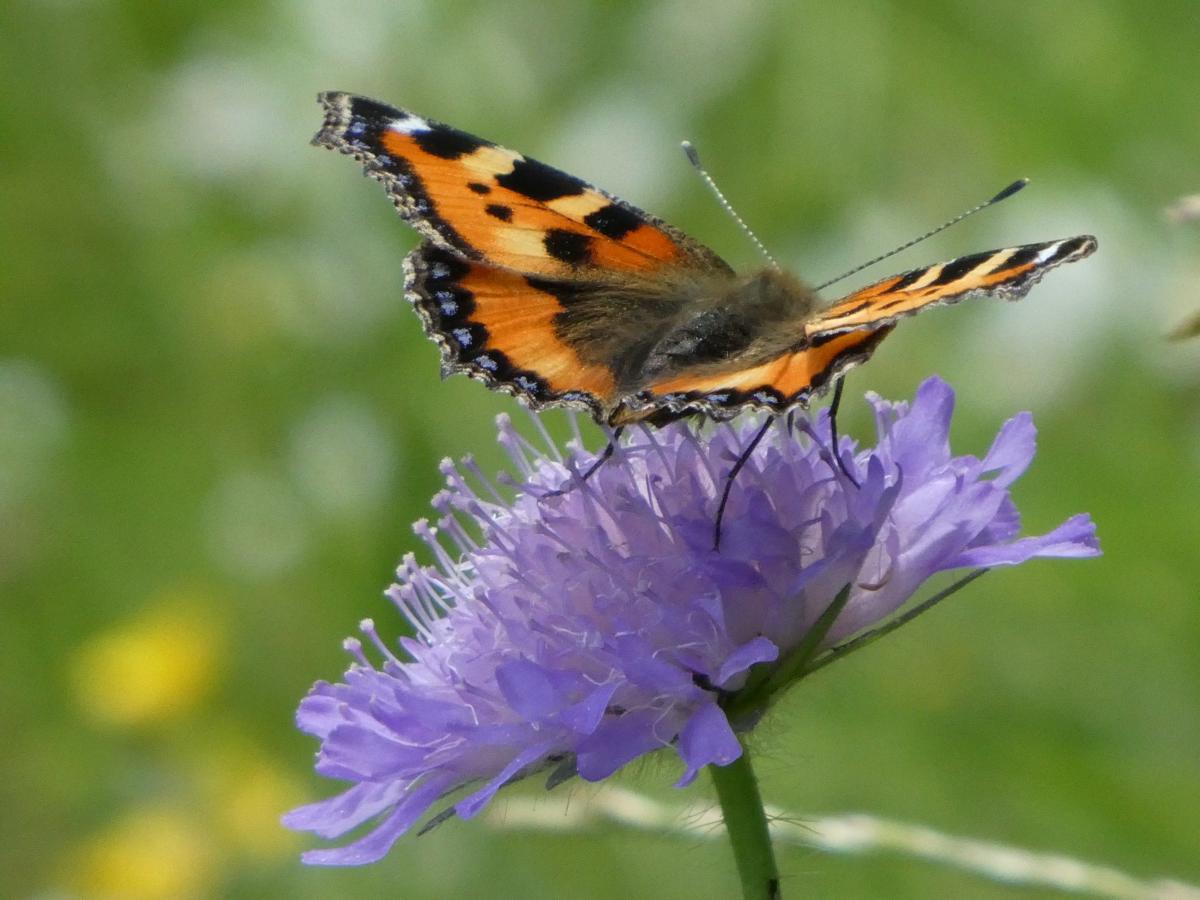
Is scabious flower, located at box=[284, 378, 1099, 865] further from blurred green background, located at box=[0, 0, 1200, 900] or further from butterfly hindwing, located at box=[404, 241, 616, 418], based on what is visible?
blurred green background, located at box=[0, 0, 1200, 900]

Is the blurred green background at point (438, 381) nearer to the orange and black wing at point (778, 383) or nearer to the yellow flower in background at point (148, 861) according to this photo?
the yellow flower in background at point (148, 861)

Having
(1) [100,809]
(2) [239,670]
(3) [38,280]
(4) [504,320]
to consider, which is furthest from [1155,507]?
(3) [38,280]

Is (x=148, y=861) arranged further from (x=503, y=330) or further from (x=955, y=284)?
(x=955, y=284)

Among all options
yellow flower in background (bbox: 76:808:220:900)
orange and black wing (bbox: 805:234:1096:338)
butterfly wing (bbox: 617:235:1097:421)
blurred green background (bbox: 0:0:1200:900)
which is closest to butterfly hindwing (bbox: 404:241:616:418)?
butterfly wing (bbox: 617:235:1097:421)

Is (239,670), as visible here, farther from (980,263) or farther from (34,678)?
(980,263)

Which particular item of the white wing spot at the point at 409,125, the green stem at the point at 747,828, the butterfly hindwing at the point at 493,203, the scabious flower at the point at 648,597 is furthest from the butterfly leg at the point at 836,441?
the white wing spot at the point at 409,125

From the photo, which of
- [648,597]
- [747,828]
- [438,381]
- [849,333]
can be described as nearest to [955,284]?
[849,333]
